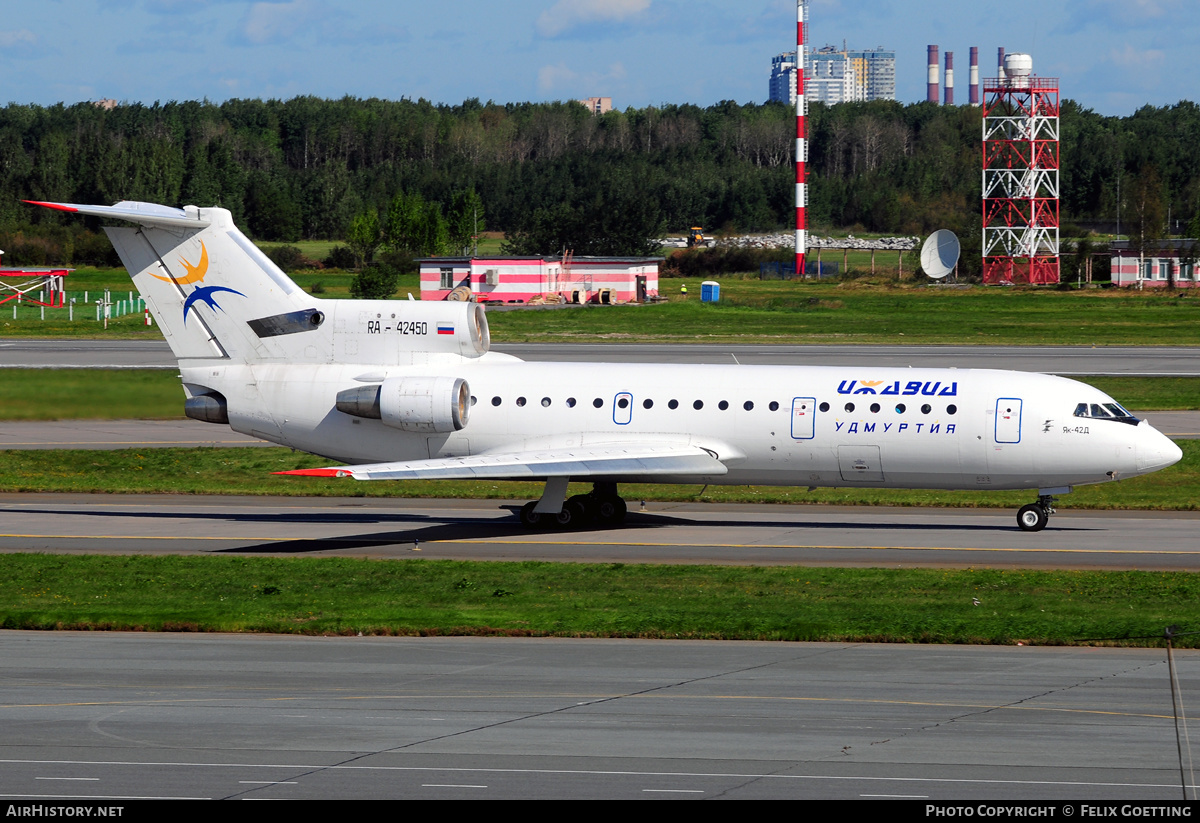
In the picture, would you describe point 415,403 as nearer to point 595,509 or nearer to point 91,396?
point 595,509

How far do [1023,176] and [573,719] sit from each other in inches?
4654

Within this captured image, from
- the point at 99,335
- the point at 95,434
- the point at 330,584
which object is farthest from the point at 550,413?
the point at 99,335

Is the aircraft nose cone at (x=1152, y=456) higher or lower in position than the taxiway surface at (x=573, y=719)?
higher

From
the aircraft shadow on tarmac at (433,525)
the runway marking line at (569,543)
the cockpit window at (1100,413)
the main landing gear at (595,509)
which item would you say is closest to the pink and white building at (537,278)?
the aircraft shadow on tarmac at (433,525)

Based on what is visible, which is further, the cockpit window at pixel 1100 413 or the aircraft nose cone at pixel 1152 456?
the cockpit window at pixel 1100 413

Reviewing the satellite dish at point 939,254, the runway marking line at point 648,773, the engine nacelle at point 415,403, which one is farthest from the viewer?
the satellite dish at point 939,254

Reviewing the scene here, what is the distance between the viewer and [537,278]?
100m

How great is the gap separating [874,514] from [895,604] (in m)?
10.8

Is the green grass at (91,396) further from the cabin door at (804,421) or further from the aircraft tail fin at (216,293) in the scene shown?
the cabin door at (804,421)

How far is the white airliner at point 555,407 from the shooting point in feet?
98.3

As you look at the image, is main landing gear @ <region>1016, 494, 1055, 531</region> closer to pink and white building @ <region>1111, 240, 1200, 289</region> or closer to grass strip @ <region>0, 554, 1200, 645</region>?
grass strip @ <region>0, 554, 1200, 645</region>

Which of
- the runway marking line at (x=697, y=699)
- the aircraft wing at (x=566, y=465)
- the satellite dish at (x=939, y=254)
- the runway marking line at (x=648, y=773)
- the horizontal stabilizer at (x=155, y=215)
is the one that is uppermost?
the satellite dish at (x=939, y=254)

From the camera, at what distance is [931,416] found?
3017cm

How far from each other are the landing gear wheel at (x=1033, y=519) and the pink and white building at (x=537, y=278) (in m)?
69.6
